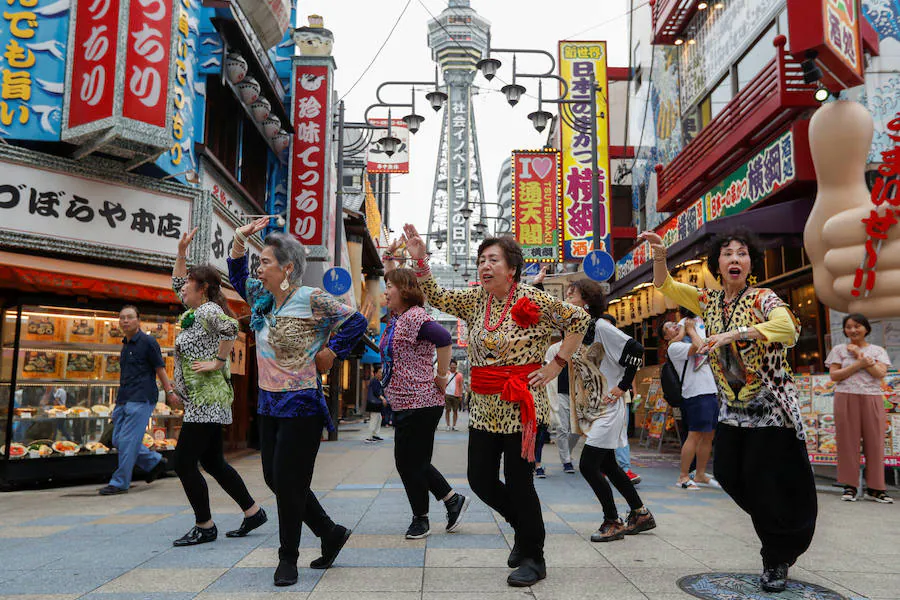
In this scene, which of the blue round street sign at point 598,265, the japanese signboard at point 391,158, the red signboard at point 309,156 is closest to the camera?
the blue round street sign at point 598,265

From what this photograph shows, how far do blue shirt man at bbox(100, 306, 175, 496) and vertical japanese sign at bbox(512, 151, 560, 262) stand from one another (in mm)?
10372

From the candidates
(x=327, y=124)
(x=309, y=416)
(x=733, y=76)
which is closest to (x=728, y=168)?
(x=733, y=76)

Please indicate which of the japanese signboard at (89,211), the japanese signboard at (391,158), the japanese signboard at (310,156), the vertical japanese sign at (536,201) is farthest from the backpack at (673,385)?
the japanese signboard at (391,158)

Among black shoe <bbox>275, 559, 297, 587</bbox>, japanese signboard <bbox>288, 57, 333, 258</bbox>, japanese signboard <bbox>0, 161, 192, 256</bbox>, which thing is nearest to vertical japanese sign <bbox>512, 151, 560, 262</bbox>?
japanese signboard <bbox>288, 57, 333, 258</bbox>

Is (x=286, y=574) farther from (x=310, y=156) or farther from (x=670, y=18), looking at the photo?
(x=670, y=18)

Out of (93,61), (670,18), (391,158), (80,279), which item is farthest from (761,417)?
(391,158)

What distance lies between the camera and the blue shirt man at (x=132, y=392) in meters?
7.61

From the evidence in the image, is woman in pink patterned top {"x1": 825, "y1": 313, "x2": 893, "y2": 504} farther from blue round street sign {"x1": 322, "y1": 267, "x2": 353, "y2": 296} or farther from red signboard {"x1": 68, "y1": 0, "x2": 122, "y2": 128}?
blue round street sign {"x1": 322, "y1": 267, "x2": 353, "y2": 296}

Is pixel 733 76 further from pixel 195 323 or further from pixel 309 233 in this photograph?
pixel 195 323

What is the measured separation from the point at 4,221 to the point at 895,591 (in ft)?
29.4

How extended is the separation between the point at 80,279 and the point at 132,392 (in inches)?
56.0

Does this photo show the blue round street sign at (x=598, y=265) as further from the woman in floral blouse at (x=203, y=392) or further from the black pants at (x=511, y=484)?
the black pants at (x=511, y=484)

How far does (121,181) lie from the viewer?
897cm

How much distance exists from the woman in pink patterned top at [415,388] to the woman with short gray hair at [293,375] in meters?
0.93
